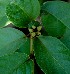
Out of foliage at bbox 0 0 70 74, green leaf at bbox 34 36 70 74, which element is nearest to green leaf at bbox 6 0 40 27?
foliage at bbox 0 0 70 74

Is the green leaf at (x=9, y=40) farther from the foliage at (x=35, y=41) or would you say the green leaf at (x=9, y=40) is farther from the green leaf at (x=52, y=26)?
the green leaf at (x=52, y=26)

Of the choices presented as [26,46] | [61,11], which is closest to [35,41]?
[26,46]

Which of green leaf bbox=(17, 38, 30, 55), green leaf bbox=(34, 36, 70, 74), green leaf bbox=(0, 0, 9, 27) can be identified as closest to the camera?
green leaf bbox=(34, 36, 70, 74)

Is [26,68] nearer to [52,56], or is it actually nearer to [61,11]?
[52,56]

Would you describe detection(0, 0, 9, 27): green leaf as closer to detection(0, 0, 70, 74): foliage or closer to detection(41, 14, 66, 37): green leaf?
detection(0, 0, 70, 74): foliage

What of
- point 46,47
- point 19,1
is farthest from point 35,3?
point 46,47

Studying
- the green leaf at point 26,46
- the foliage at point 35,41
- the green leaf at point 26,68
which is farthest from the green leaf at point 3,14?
the green leaf at point 26,68
